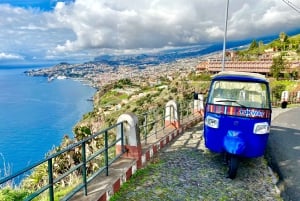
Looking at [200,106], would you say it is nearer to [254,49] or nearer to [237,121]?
[237,121]

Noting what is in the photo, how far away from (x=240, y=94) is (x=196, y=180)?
236 centimetres

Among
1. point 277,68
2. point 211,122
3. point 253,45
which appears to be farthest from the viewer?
point 253,45

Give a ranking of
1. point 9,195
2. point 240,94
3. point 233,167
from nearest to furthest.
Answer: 1. point 9,195
2. point 233,167
3. point 240,94

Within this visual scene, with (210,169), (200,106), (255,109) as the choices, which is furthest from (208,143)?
(200,106)

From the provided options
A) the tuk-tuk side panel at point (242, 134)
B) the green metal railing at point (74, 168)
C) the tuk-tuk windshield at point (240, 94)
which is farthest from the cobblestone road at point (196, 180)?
the tuk-tuk windshield at point (240, 94)

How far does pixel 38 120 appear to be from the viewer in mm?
70312

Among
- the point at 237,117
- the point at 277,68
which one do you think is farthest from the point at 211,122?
the point at 277,68

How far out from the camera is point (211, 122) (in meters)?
7.14

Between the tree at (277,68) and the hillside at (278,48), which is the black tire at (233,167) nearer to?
the tree at (277,68)

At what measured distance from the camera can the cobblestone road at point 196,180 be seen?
569 centimetres

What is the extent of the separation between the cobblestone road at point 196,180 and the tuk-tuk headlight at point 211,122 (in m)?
1.07

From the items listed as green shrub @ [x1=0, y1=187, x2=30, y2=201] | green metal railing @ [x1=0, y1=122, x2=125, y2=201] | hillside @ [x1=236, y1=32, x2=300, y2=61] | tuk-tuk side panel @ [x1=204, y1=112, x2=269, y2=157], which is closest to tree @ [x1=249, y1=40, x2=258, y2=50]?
hillside @ [x1=236, y1=32, x2=300, y2=61]

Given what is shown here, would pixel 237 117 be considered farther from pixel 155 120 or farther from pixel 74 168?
pixel 74 168

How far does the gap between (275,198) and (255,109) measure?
1988 mm
